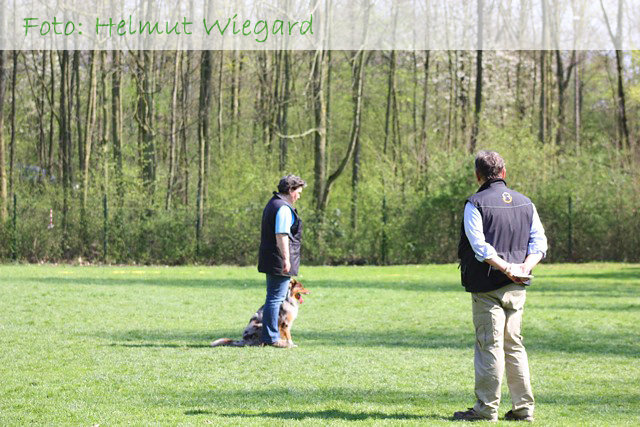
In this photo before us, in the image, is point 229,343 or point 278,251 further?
point 229,343

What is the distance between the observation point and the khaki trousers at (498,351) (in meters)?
6.19

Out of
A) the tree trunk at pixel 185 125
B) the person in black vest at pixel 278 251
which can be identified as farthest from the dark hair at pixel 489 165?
the tree trunk at pixel 185 125

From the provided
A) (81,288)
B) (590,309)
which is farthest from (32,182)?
(590,309)

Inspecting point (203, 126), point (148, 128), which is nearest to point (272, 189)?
point (203, 126)

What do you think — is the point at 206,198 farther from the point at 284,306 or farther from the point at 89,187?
the point at 284,306

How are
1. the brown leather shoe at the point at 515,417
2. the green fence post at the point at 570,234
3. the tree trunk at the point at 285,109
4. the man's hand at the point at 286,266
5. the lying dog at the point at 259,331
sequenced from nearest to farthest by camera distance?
1. the brown leather shoe at the point at 515,417
2. the man's hand at the point at 286,266
3. the lying dog at the point at 259,331
4. the green fence post at the point at 570,234
5. the tree trunk at the point at 285,109

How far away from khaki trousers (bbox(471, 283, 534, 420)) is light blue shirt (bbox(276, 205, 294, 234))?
3873 millimetres

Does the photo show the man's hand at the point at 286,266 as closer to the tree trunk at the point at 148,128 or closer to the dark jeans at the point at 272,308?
the dark jeans at the point at 272,308

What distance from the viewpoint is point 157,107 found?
4153 centimetres

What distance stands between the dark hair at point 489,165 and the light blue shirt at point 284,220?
12.5 ft

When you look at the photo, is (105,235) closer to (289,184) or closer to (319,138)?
(319,138)

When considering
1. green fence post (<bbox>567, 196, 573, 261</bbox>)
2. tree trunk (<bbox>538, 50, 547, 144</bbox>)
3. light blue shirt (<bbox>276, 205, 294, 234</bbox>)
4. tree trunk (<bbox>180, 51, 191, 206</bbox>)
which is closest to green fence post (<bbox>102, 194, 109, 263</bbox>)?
tree trunk (<bbox>180, 51, 191, 206</bbox>)

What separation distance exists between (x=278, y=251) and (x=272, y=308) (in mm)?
631

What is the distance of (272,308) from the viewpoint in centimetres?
1005
